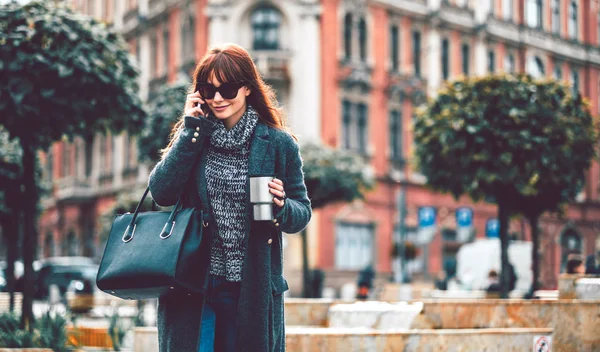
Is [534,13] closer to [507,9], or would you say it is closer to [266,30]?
[507,9]

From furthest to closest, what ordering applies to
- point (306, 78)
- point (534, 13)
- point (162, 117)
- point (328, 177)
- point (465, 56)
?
1. point (534, 13)
2. point (465, 56)
3. point (306, 78)
4. point (328, 177)
5. point (162, 117)

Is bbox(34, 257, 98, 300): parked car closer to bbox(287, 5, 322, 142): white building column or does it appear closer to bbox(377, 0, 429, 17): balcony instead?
bbox(287, 5, 322, 142): white building column

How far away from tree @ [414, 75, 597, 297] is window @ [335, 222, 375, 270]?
58.1 ft

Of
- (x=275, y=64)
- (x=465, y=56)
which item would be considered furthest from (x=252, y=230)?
(x=465, y=56)

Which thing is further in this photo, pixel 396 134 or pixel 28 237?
pixel 396 134

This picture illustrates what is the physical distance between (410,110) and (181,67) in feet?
32.1

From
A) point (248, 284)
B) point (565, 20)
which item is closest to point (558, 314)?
point (248, 284)

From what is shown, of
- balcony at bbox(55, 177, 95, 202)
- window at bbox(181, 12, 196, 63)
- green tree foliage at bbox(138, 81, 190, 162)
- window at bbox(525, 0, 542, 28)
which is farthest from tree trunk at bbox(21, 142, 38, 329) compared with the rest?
window at bbox(525, 0, 542, 28)

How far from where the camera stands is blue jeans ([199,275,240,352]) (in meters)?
4.10

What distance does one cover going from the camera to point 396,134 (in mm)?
40469

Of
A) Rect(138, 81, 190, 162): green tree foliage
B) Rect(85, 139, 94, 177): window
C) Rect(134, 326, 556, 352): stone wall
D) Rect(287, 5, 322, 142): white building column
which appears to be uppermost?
Rect(287, 5, 322, 142): white building column

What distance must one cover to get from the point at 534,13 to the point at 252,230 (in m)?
46.4

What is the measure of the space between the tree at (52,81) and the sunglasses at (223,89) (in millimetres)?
7223

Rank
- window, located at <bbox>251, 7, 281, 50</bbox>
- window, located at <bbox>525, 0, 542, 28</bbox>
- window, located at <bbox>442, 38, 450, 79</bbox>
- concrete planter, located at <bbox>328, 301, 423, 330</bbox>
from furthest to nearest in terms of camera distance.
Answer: window, located at <bbox>525, 0, 542, 28</bbox> → window, located at <bbox>442, 38, 450, 79</bbox> → window, located at <bbox>251, 7, 281, 50</bbox> → concrete planter, located at <bbox>328, 301, 423, 330</bbox>
